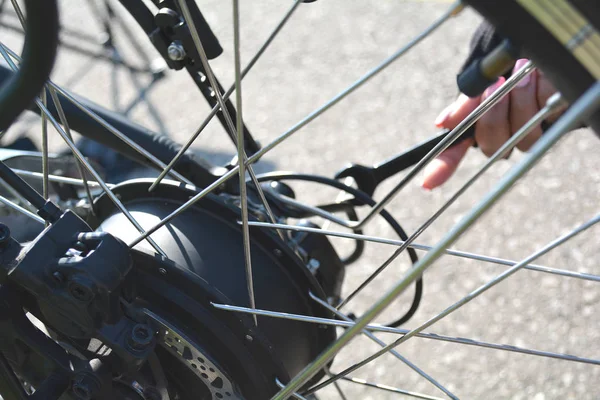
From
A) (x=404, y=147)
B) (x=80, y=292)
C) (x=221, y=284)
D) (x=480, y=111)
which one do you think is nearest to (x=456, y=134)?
(x=480, y=111)

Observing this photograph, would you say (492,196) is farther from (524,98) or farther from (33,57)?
(524,98)

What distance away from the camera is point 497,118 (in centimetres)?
83

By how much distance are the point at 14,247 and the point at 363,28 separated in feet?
4.87

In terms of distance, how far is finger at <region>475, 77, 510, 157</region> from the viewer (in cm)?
83

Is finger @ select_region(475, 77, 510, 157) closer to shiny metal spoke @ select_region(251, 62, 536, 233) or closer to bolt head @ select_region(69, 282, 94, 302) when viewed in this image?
shiny metal spoke @ select_region(251, 62, 536, 233)

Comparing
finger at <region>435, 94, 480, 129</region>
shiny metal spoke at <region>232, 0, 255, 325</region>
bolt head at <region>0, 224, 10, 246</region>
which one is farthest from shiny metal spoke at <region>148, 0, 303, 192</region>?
finger at <region>435, 94, 480, 129</region>

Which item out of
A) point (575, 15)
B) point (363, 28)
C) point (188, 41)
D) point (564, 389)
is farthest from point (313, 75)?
point (575, 15)

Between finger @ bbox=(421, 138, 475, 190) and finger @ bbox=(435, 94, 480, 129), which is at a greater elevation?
finger @ bbox=(435, 94, 480, 129)

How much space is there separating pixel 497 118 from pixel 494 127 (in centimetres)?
1

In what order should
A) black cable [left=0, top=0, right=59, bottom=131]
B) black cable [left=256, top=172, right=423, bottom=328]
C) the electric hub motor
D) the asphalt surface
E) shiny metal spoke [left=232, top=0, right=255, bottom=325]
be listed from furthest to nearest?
1. the asphalt surface
2. black cable [left=256, top=172, right=423, bottom=328]
3. the electric hub motor
4. shiny metal spoke [left=232, top=0, right=255, bottom=325]
5. black cable [left=0, top=0, right=59, bottom=131]

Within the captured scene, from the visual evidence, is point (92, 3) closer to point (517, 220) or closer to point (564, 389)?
point (517, 220)

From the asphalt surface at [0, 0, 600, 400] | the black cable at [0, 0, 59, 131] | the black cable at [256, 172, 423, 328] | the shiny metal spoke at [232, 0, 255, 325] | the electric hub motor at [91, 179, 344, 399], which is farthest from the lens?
the asphalt surface at [0, 0, 600, 400]

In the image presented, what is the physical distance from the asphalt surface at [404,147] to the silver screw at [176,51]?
2.33 feet

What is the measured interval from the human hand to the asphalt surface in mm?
475
